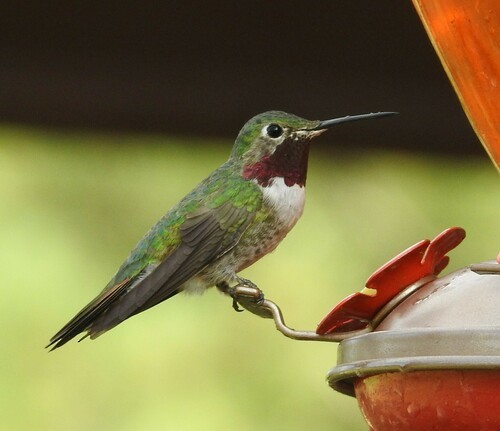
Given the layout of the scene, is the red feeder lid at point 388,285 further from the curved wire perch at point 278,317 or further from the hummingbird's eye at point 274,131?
the hummingbird's eye at point 274,131

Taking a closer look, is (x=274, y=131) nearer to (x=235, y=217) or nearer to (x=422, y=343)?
(x=235, y=217)

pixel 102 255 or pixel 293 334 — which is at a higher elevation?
pixel 102 255

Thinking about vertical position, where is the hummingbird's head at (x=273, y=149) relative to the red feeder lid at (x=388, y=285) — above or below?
above

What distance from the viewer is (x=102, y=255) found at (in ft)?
13.3

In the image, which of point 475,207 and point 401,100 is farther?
point 475,207

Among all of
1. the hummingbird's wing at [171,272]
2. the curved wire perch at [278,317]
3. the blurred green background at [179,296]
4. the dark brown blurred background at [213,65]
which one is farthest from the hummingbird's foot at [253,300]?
the blurred green background at [179,296]

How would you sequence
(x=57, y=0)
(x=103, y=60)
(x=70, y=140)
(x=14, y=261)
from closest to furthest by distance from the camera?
(x=57, y=0), (x=103, y=60), (x=70, y=140), (x=14, y=261)

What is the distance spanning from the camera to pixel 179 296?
4.02m

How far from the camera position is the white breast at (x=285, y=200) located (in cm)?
291

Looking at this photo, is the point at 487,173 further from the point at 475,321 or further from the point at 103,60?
the point at 475,321

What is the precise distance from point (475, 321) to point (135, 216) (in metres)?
2.71

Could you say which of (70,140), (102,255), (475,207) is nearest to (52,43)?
(70,140)

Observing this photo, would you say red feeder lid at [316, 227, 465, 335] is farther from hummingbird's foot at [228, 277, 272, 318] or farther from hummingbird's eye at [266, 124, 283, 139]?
hummingbird's eye at [266, 124, 283, 139]

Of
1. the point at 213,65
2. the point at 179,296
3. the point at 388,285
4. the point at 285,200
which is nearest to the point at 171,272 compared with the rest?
the point at 285,200
